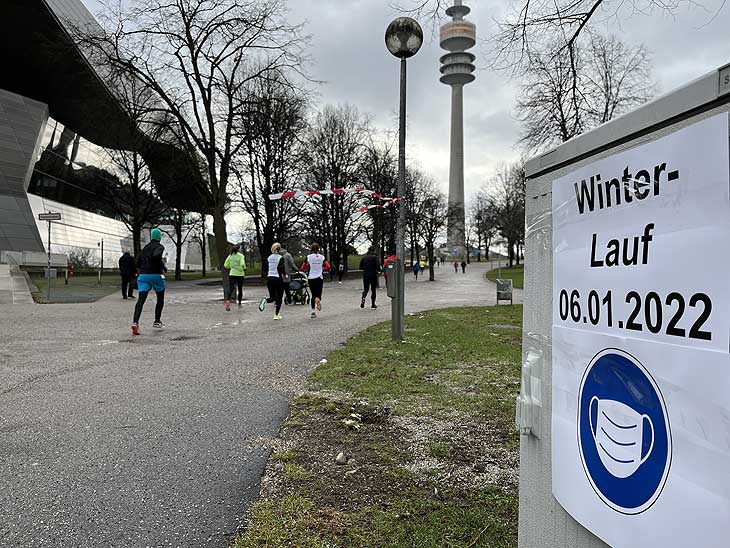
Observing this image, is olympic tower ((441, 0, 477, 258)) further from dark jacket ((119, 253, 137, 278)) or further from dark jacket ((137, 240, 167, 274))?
dark jacket ((137, 240, 167, 274))

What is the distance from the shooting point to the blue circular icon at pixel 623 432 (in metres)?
1.33

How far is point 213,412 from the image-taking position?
5.16m

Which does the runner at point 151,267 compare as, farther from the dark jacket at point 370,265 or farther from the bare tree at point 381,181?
the bare tree at point 381,181

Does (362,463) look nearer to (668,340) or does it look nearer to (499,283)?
(668,340)

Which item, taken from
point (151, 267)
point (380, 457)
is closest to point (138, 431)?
point (380, 457)

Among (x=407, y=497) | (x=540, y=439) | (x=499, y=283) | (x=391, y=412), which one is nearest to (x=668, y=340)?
(x=540, y=439)

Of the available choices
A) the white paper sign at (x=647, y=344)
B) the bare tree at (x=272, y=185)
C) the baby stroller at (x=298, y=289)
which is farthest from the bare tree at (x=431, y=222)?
the white paper sign at (x=647, y=344)

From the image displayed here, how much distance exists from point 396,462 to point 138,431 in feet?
7.08

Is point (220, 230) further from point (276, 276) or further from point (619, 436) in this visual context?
point (619, 436)

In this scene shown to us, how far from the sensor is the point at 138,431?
15.0 ft

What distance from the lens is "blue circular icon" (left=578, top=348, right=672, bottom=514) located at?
52.4 inches

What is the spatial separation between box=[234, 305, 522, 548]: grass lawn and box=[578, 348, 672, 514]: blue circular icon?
1425 mm

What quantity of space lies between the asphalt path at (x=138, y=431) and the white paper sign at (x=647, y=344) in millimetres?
1982

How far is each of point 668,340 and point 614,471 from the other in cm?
41
